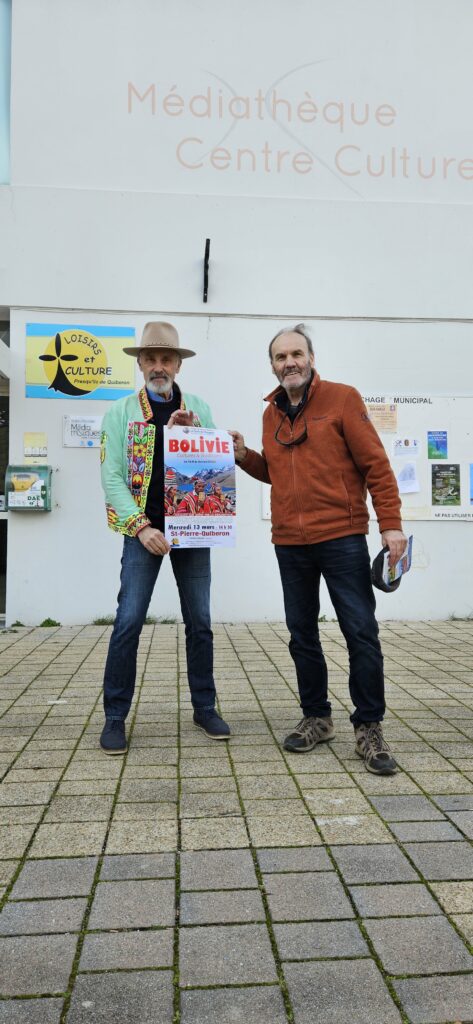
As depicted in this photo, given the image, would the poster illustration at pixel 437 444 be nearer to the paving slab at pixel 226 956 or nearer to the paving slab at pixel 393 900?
the paving slab at pixel 393 900

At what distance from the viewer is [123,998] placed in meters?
1.77

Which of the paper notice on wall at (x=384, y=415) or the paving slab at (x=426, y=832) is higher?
the paper notice on wall at (x=384, y=415)

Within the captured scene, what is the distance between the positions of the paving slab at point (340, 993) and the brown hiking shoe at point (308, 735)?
1.67 m

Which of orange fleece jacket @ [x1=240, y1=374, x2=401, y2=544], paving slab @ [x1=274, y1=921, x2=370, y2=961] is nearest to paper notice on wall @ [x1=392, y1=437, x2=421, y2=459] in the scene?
orange fleece jacket @ [x1=240, y1=374, x2=401, y2=544]

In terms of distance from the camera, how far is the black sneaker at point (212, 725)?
3.78 metres

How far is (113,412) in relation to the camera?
3.73 meters

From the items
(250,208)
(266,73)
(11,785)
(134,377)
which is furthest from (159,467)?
(266,73)

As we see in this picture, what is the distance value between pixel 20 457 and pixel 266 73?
4.39m

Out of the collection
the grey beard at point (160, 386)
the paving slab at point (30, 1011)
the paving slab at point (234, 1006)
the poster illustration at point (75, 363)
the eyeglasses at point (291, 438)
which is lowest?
the paving slab at point (30, 1011)

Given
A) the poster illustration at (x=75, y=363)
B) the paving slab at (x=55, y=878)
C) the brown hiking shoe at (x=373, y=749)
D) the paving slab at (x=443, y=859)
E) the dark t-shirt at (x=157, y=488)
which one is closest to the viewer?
the paving slab at (x=55, y=878)

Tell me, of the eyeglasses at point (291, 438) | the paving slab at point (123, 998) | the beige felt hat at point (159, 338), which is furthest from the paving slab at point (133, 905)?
the beige felt hat at point (159, 338)

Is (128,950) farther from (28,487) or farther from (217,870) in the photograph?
(28,487)

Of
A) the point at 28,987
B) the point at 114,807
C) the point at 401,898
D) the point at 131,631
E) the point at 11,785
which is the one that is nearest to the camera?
the point at 28,987

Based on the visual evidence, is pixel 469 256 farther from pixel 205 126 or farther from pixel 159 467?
pixel 159 467
